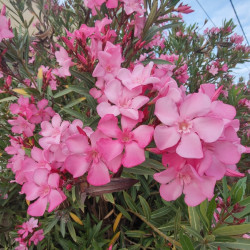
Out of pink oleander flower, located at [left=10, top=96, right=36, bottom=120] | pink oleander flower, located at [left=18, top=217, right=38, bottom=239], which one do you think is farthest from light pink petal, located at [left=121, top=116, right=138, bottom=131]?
pink oleander flower, located at [left=18, top=217, right=38, bottom=239]

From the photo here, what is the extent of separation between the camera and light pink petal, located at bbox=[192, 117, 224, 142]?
40cm

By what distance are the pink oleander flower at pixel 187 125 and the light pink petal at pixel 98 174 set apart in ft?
0.52

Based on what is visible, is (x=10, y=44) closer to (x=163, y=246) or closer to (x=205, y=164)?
(x=205, y=164)

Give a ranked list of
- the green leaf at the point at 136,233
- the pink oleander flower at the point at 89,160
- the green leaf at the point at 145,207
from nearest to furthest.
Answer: the pink oleander flower at the point at 89,160, the green leaf at the point at 145,207, the green leaf at the point at 136,233

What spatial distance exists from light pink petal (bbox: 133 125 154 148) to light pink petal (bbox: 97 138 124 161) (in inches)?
1.6

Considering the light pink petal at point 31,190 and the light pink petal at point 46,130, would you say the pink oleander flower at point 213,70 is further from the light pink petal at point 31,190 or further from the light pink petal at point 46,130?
the light pink petal at point 31,190

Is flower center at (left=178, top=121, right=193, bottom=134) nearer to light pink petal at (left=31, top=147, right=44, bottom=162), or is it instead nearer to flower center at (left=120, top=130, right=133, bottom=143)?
flower center at (left=120, top=130, right=133, bottom=143)

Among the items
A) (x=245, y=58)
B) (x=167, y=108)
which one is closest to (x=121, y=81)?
(x=167, y=108)

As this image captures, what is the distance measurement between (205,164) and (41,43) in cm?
141

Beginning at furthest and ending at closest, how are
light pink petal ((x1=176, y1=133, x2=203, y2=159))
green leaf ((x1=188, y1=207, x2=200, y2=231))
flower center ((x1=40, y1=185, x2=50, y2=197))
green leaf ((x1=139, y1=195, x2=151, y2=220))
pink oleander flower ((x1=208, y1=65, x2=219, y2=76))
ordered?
pink oleander flower ((x1=208, y1=65, x2=219, y2=76))
green leaf ((x1=139, y1=195, x2=151, y2=220))
green leaf ((x1=188, y1=207, x2=200, y2=231))
flower center ((x1=40, y1=185, x2=50, y2=197))
light pink petal ((x1=176, y1=133, x2=203, y2=159))

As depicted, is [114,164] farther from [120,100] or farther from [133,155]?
[120,100]

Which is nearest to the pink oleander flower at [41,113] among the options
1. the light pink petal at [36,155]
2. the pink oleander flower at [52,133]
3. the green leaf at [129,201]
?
the pink oleander flower at [52,133]

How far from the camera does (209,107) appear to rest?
444mm

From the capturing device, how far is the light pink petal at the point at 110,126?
0.48m
